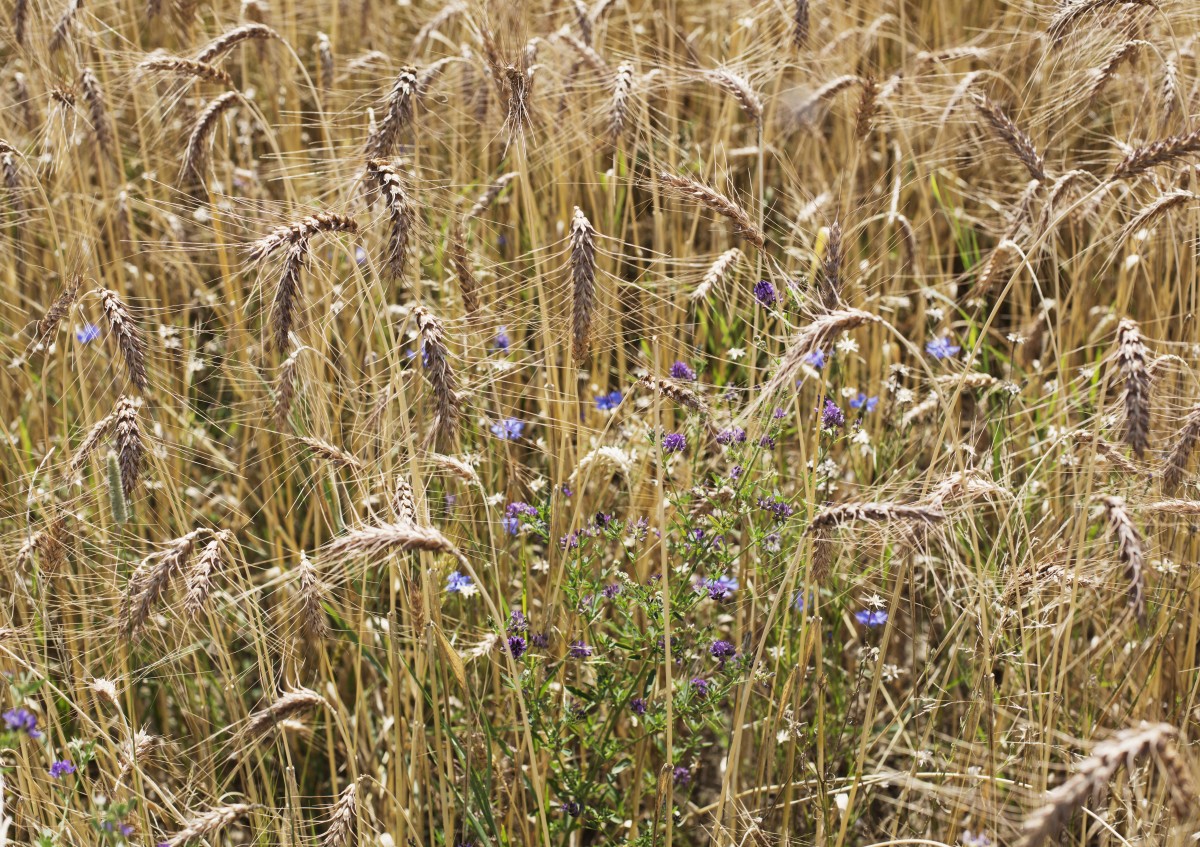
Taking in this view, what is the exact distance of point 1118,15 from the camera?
2.52 meters

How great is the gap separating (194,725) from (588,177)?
179cm

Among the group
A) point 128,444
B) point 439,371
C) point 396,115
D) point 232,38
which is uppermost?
point 232,38

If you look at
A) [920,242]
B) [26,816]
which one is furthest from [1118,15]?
[26,816]

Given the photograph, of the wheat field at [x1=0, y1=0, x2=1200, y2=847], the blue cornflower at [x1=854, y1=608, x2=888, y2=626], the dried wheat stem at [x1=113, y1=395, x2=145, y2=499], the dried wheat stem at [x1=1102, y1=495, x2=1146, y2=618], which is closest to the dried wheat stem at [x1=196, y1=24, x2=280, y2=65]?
the wheat field at [x1=0, y1=0, x2=1200, y2=847]

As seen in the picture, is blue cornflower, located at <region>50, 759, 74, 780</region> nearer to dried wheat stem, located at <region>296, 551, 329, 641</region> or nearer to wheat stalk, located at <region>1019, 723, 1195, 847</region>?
dried wheat stem, located at <region>296, 551, 329, 641</region>

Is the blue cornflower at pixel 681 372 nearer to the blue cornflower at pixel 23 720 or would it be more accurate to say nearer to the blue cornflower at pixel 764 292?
the blue cornflower at pixel 764 292

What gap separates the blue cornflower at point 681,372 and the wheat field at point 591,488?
0.27 feet

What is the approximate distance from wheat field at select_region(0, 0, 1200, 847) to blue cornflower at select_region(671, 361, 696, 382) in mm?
83

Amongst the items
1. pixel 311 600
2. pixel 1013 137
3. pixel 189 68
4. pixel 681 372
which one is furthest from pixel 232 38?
pixel 1013 137

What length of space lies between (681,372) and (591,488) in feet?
1.39

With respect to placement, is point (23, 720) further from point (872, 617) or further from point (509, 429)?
point (872, 617)

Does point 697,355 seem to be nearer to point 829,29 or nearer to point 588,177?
point 588,177

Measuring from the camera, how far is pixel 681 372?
2.31 metres

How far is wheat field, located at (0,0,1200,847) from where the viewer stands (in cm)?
189
